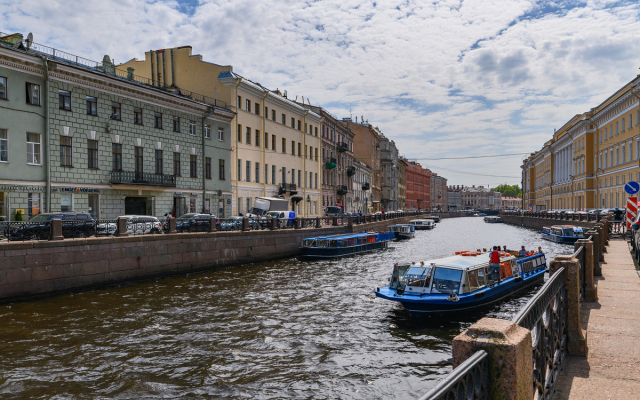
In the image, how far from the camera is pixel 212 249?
923 inches

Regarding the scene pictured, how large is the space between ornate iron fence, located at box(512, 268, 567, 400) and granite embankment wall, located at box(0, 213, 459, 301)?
15.5m

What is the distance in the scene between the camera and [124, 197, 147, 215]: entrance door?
92.5 feet

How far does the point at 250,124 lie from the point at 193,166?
7.59 m

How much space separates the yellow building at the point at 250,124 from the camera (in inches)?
1437

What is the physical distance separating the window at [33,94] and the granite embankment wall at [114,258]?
926 centimetres

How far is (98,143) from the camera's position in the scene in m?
25.9

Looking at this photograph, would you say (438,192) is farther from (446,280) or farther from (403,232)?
(446,280)

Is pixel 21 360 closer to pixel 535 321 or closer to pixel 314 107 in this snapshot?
pixel 535 321

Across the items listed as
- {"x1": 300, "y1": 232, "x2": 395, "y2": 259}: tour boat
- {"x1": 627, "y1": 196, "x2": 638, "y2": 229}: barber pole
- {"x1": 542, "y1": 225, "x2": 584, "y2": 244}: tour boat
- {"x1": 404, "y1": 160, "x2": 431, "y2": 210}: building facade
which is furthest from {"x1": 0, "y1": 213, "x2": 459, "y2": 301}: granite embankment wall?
{"x1": 404, "y1": 160, "x2": 431, "y2": 210}: building facade

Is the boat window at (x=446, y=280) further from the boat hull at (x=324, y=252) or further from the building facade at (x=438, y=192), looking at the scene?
the building facade at (x=438, y=192)

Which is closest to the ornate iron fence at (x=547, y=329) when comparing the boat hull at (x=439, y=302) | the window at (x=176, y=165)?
the boat hull at (x=439, y=302)

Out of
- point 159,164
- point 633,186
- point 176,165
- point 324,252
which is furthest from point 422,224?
point 633,186

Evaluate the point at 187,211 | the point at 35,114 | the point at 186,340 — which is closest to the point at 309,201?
the point at 187,211

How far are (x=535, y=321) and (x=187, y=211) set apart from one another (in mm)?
29975
